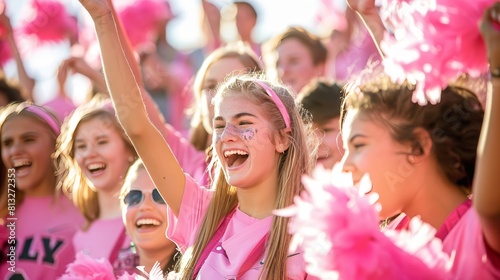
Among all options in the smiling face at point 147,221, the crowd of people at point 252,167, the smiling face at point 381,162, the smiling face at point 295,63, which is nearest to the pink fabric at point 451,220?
the crowd of people at point 252,167

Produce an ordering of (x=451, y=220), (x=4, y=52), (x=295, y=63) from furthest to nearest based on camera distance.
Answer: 1. (x=4, y=52)
2. (x=295, y=63)
3. (x=451, y=220)

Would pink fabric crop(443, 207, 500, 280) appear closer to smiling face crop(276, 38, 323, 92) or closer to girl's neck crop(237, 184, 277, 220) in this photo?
girl's neck crop(237, 184, 277, 220)

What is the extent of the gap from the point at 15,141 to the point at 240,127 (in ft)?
6.62

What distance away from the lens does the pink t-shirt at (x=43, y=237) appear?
4559 millimetres

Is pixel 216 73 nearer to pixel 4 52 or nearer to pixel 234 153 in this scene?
pixel 234 153

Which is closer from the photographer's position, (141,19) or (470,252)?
(470,252)

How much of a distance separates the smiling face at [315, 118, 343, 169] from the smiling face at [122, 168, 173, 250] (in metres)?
0.76

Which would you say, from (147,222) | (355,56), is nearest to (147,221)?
(147,222)

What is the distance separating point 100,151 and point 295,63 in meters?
1.57

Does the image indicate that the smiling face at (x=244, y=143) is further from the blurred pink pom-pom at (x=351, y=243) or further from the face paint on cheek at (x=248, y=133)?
the blurred pink pom-pom at (x=351, y=243)

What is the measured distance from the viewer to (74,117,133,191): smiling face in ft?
15.0

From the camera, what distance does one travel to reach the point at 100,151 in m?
4.58

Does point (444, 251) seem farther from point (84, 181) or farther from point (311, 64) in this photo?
point (311, 64)

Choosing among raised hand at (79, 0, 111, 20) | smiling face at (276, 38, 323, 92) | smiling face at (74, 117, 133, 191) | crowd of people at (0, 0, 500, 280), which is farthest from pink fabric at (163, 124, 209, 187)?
raised hand at (79, 0, 111, 20)
